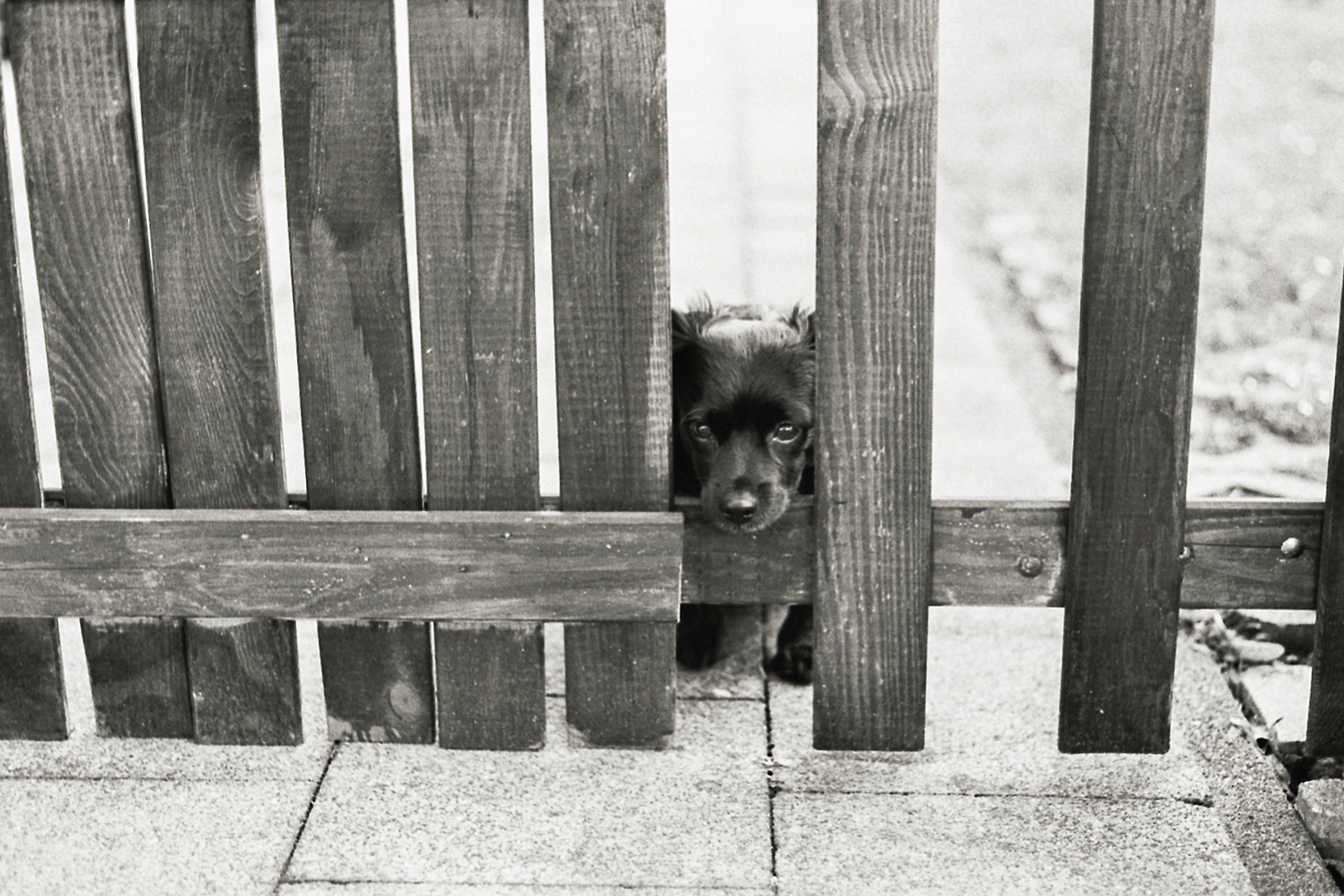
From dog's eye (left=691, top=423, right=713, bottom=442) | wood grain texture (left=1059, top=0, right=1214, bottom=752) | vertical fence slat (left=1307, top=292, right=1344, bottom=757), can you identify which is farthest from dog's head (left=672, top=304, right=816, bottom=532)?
vertical fence slat (left=1307, top=292, right=1344, bottom=757)

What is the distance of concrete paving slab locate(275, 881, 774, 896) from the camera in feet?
7.52

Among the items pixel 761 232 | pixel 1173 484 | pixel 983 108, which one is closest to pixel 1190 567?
pixel 1173 484

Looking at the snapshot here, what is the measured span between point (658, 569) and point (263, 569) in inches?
28.1

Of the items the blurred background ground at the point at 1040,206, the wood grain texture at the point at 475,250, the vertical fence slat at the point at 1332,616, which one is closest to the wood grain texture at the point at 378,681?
the wood grain texture at the point at 475,250

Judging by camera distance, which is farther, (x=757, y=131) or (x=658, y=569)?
(x=757, y=131)

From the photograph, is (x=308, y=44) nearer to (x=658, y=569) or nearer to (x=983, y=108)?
(x=658, y=569)

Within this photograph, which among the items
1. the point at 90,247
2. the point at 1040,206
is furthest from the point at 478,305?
the point at 1040,206

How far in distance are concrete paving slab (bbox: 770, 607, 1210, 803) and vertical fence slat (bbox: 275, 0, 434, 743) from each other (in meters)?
0.74

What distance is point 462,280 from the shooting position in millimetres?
2514

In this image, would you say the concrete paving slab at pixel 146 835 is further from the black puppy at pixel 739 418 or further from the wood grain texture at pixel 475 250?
the black puppy at pixel 739 418

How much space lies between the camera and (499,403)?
2.58 m

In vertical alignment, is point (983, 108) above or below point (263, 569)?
above

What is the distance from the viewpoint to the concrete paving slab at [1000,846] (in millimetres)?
2316

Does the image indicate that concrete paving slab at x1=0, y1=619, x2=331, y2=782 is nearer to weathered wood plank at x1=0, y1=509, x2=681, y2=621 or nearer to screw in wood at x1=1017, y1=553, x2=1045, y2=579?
weathered wood plank at x1=0, y1=509, x2=681, y2=621
